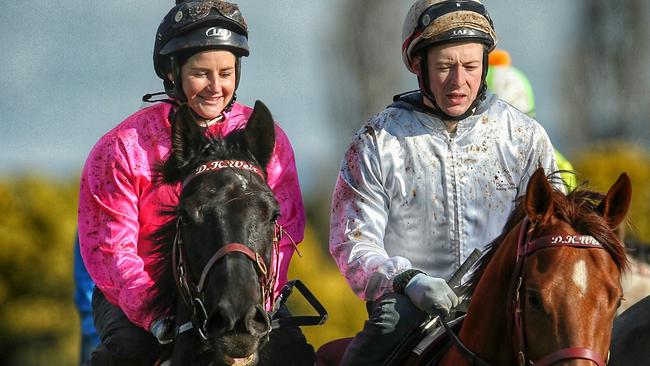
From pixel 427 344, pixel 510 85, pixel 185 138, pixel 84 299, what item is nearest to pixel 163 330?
pixel 185 138

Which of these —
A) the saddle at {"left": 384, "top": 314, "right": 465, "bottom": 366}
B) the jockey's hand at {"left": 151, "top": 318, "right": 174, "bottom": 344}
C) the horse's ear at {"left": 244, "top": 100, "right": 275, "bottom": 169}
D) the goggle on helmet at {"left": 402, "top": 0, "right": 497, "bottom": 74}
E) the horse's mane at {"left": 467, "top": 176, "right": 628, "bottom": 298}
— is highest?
the goggle on helmet at {"left": 402, "top": 0, "right": 497, "bottom": 74}

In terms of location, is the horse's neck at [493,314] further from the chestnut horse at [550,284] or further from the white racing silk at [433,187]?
the white racing silk at [433,187]

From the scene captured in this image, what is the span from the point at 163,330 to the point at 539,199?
1.70m

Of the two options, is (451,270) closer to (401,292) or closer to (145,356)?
(401,292)

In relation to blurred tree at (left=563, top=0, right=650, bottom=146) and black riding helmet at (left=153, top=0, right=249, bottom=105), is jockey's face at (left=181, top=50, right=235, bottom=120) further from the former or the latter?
blurred tree at (left=563, top=0, right=650, bottom=146)

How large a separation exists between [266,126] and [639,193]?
390 inches

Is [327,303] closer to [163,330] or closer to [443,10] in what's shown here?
[443,10]

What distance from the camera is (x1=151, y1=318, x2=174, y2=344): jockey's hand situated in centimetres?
524

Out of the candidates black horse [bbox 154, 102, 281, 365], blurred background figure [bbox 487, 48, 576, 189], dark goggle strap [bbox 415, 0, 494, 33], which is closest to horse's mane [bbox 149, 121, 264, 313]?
black horse [bbox 154, 102, 281, 365]

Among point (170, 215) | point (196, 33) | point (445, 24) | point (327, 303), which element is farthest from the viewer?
point (327, 303)

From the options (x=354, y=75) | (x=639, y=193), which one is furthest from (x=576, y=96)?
(x=639, y=193)

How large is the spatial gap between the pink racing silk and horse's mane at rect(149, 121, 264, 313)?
0.05m

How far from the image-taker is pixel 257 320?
4.86 m

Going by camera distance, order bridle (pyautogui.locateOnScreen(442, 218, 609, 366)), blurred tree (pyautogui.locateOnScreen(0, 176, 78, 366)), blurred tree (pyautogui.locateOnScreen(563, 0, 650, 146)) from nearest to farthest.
→ 1. bridle (pyautogui.locateOnScreen(442, 218, 609, 366))
2. blurred tree (pyautogui.locateOnScreen(0, 176, 78, 366))
3. blurred tree (pyautogui.locateOnScreen(563, 0, 650, 146))
